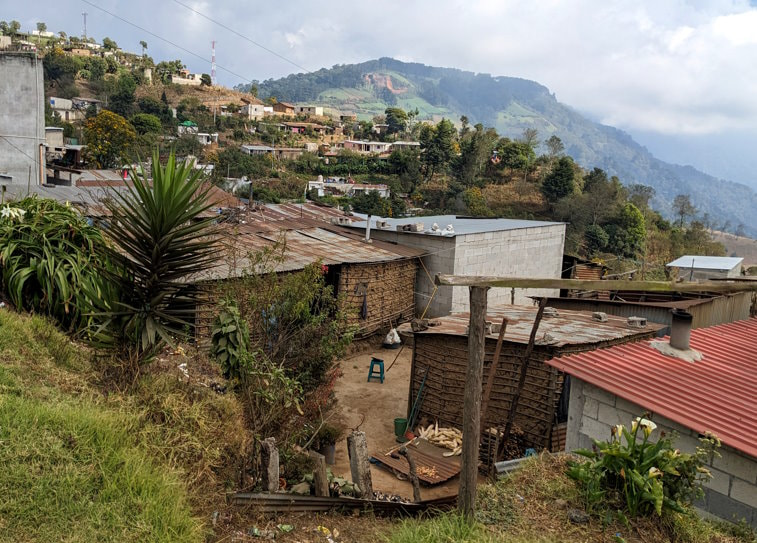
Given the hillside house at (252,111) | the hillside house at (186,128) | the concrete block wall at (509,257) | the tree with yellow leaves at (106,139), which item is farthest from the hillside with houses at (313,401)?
the hillside house at (252,111)

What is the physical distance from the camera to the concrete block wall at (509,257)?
753 inches

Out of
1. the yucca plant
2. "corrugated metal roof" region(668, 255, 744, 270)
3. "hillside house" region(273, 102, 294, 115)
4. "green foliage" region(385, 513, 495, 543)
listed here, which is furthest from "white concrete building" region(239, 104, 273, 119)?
"green foliage" region(385, 513, 495, 543)

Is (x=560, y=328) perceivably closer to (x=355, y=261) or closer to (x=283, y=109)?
(x=355, y=261)

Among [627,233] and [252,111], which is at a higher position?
[252,111]

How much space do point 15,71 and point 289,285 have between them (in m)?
18.1

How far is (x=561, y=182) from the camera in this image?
1986 inches

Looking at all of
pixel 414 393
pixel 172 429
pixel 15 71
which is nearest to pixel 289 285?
pixel 414 393

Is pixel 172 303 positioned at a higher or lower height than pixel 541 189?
lower

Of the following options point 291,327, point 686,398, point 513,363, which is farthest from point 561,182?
point 686,398

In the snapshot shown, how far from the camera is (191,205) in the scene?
547 cm

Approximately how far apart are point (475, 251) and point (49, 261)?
14579 millimetres

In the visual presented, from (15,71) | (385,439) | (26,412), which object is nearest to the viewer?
(26,412)

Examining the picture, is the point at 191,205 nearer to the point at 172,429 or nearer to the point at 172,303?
the point at 172,303

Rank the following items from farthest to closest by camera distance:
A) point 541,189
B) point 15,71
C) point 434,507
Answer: point 541,189 < point 15,71 < point 434,507
